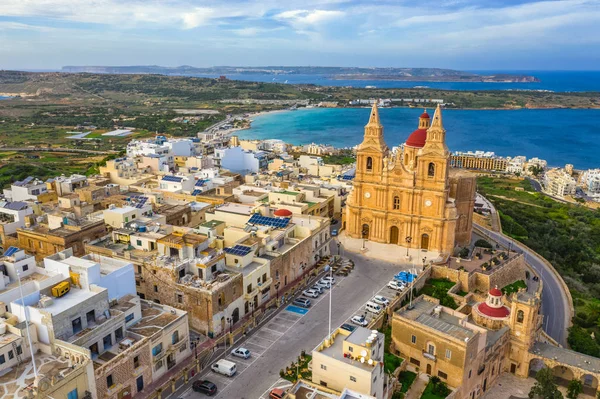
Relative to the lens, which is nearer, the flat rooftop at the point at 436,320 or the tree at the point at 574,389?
the flat rooftop at the point at 436,320

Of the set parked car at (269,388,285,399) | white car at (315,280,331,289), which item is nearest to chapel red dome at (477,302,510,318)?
white car at (315,280,331,289)

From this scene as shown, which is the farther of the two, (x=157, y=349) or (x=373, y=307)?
(x=373, y=307)

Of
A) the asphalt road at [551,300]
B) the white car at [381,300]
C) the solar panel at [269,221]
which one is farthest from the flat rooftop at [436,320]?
the solar panel at [269,221]

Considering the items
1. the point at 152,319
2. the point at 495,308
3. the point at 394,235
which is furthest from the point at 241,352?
the point at 394,235

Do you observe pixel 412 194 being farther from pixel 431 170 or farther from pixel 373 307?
pixel 373 307

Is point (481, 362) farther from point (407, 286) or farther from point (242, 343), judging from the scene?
point (242, 343)

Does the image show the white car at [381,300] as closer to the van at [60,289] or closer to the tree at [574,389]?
the tree at [574,389]

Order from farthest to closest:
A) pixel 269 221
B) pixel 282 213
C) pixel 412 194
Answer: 1. pixel 412 194
2. pixel 282 213
3. pixel 269 221
